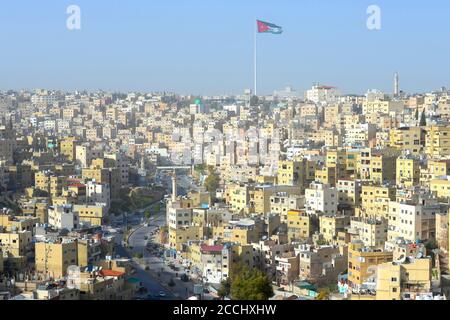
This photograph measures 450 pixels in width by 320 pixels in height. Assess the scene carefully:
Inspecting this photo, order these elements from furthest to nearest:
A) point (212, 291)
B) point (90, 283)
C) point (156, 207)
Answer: point (156, 207)
point (212, 291)
point (90, 283)

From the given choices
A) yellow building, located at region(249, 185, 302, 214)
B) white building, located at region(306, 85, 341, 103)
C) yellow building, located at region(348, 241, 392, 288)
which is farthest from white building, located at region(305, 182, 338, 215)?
white building, located at region(306, 85, 341, 103)

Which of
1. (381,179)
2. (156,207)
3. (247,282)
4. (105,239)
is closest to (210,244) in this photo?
(105,239)

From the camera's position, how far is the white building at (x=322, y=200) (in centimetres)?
916

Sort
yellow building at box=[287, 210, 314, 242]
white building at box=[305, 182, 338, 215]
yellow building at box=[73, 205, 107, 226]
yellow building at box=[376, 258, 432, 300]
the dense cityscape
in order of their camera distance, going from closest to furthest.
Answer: yellow building at box=[376, 258, 432, 300], the dense cityscape, yellow building at box=[287, 210, 314, 242], white building at box=[305, 182, 338, 215], yellow building at box=[73, 205, 107, 226]

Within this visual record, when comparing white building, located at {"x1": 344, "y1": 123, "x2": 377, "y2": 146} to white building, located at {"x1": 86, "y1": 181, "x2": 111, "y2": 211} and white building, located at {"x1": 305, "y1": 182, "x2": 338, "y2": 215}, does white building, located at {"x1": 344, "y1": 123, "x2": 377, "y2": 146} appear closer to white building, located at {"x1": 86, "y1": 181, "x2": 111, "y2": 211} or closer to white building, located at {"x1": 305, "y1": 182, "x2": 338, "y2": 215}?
white building, located at {"x1": 86, "y1": 181, "x2": 111, "y2": 211}

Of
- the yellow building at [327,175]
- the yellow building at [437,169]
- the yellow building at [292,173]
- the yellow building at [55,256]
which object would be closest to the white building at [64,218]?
the yellow building at [55,256]

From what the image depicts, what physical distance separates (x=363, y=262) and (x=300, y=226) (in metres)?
1.94

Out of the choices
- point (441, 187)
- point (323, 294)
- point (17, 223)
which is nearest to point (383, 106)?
point (441, 187)

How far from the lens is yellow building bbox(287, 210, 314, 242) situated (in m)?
8.61

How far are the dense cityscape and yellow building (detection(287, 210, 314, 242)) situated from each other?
0.04 ft

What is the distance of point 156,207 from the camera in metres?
11.8

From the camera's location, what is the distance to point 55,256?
737 cm
